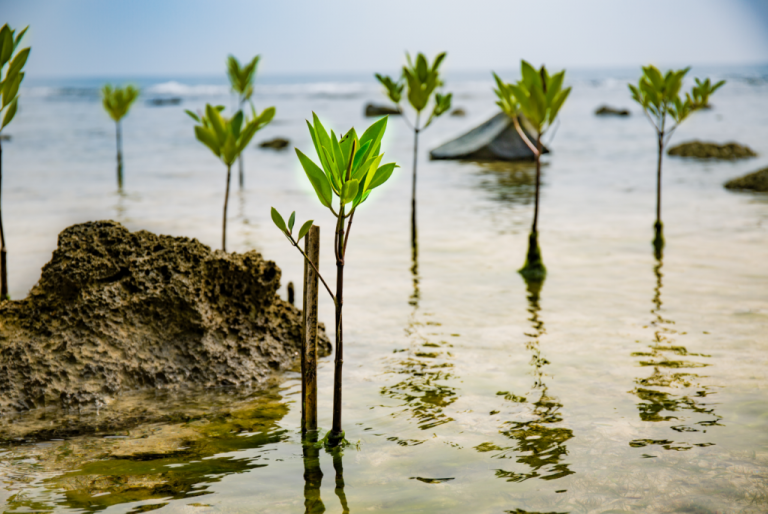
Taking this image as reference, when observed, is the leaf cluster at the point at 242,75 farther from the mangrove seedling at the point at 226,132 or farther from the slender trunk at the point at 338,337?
the slender trunk at the point at 338,337

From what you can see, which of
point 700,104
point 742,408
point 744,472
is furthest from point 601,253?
point 744,472

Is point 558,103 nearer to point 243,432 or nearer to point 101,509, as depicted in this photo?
point 243,432

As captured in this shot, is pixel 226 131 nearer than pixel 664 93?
Yes

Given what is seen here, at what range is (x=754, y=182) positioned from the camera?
39.1ft

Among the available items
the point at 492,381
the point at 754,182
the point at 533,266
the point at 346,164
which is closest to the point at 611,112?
the point at 754,182

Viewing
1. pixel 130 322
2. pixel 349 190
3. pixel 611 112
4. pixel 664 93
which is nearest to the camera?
pixel 349 190

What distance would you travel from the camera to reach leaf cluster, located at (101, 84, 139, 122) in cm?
1248

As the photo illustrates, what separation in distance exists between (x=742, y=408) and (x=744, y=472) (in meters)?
0.77

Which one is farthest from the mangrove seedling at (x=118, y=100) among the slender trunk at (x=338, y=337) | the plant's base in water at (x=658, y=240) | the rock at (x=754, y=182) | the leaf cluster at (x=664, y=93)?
the rock at (x=754, y=182)

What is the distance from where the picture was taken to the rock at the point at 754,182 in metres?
11.8

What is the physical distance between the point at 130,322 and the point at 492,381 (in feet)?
7.33

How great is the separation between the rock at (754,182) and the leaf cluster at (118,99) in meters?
11.2

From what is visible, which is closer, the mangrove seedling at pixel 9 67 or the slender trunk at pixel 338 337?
the slender trunk at pixel 338 337

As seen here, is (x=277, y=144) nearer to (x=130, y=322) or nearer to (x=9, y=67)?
(x=9, y=67)
